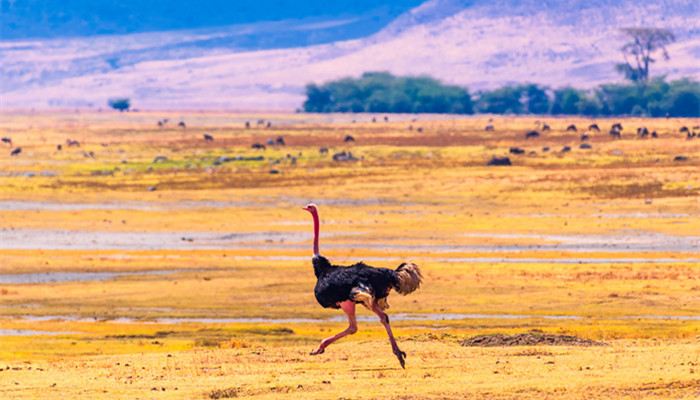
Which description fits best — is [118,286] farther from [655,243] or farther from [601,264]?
[655,243]

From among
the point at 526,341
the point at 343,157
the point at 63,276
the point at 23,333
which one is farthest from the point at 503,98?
the point at 526,341

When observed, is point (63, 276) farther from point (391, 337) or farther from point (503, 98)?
point (503, 98)

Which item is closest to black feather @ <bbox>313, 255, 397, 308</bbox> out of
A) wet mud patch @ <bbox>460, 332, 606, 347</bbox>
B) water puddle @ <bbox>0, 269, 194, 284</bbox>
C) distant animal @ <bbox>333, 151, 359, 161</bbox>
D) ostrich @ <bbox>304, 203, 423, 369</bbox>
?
ostrich @ <bbox>304, 203, 423, 369</bbox>

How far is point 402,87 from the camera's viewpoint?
614 ft

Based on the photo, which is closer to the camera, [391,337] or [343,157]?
[391,337]

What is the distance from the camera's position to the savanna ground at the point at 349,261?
49.7 ft

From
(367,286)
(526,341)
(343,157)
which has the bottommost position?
(526,341)

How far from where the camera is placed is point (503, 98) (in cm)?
17538

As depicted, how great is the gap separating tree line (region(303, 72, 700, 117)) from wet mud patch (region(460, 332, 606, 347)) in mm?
130954

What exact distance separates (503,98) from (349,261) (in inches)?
5693

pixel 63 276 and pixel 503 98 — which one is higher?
pixel 503 98

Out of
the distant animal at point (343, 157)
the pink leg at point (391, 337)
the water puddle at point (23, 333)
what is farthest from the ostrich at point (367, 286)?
the distant animal at point (343, 157)

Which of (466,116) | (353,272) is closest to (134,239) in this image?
(353,272)

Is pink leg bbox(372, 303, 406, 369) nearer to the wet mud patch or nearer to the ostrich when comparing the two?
the ostrich
